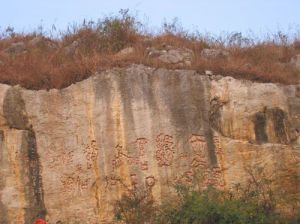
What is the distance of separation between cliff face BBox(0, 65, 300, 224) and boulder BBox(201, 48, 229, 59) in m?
1.40

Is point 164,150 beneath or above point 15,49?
beneath

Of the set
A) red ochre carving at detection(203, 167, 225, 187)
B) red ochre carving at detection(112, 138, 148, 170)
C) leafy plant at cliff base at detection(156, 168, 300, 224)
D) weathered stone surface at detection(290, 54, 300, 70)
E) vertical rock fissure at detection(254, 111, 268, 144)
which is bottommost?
leafy plant at cliff base at detection(156, 168, 300, 224)

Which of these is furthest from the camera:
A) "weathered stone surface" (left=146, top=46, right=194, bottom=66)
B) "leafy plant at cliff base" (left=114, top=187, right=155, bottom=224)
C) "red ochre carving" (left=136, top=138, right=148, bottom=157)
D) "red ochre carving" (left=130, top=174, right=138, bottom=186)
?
"weathered stone surface" (left=146, top=46, right=194, bottom=66)

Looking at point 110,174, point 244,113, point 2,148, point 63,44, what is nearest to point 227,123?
point 244,113

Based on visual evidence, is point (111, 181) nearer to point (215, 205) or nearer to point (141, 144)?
point (141, 144)

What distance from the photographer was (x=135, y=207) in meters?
6.36

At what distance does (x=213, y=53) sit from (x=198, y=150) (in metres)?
2.74

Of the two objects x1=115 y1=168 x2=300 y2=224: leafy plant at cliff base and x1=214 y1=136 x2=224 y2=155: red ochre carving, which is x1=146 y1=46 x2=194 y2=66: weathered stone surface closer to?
x1=214 y1=136 x2=224 y2=155: red ochre carving

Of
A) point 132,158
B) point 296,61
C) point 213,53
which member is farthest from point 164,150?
point 296,61

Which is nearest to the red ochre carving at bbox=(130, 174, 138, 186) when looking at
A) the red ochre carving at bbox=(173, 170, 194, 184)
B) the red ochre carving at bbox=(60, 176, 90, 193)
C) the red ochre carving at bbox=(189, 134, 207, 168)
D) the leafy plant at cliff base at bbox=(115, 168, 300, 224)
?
the leafy plant at cliff base at bbox=(115, 168, 300, 224)

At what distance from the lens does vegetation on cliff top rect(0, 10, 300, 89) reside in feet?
23.9

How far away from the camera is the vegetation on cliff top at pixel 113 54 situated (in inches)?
286

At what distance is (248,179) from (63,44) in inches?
219

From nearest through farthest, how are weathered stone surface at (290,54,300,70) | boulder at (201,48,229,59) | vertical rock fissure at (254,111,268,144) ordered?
vertical rock fissure at (254,111,268,144) → boulder at (201,48,229,59) → weathered stone surface at (290,54,300,70)
